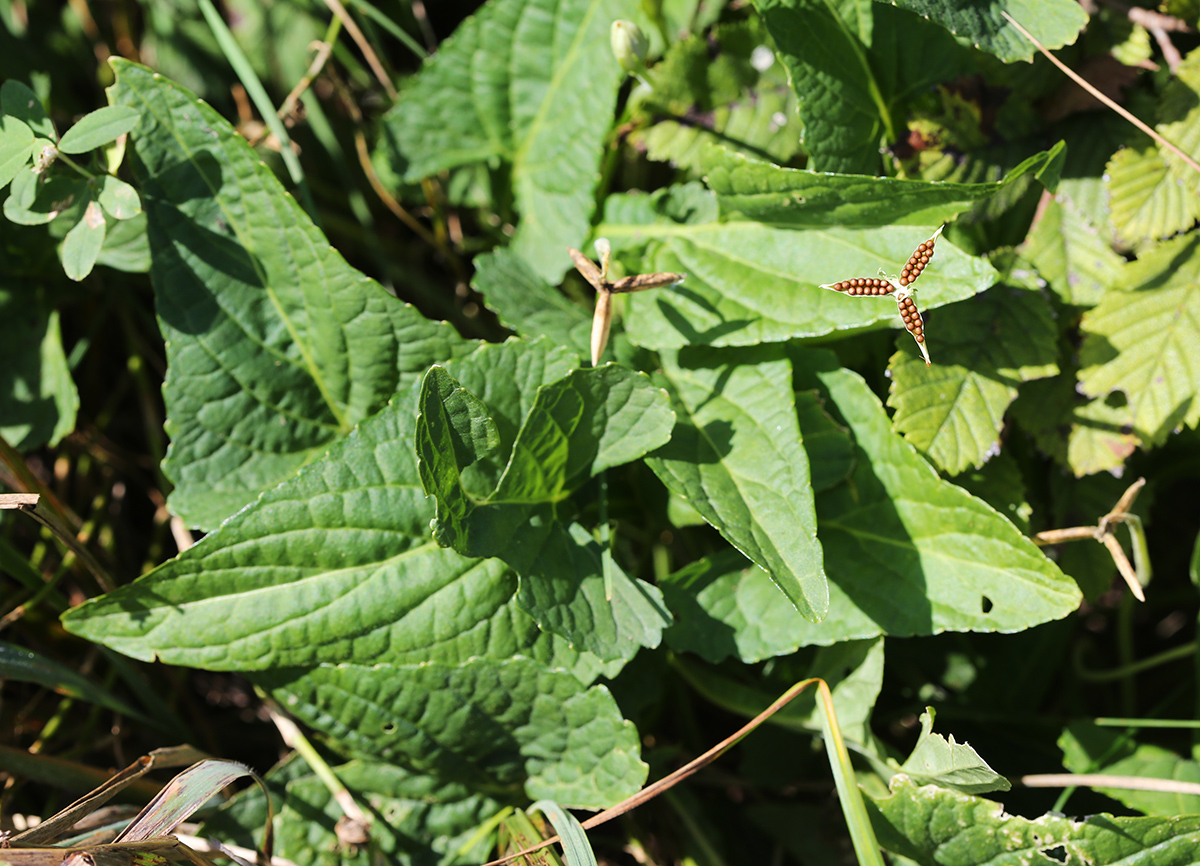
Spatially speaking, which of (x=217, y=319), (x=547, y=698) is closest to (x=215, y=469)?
(x=217, y=319)

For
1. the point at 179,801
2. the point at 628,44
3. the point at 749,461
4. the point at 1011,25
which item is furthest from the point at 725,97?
the point at 179,801

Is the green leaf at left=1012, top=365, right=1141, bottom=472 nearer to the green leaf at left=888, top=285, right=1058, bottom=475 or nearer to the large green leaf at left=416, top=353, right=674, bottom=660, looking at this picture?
the green leaf at left=888, top=285, right=1058, bottom=475

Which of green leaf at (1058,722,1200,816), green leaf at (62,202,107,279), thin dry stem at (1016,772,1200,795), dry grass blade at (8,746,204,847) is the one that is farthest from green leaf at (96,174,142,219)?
green leaf at (1058,722,1200,816)

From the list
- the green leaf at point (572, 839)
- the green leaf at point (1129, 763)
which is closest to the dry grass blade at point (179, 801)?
the green leaf at point (572, 839)

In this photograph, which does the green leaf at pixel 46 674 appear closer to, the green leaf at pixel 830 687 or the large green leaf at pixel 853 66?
the green leaf at pixel 830 687

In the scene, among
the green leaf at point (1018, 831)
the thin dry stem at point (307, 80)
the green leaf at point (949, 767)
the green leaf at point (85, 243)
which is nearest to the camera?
the green leaf at point (949, 767)

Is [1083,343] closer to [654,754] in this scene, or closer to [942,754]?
[942,754]
